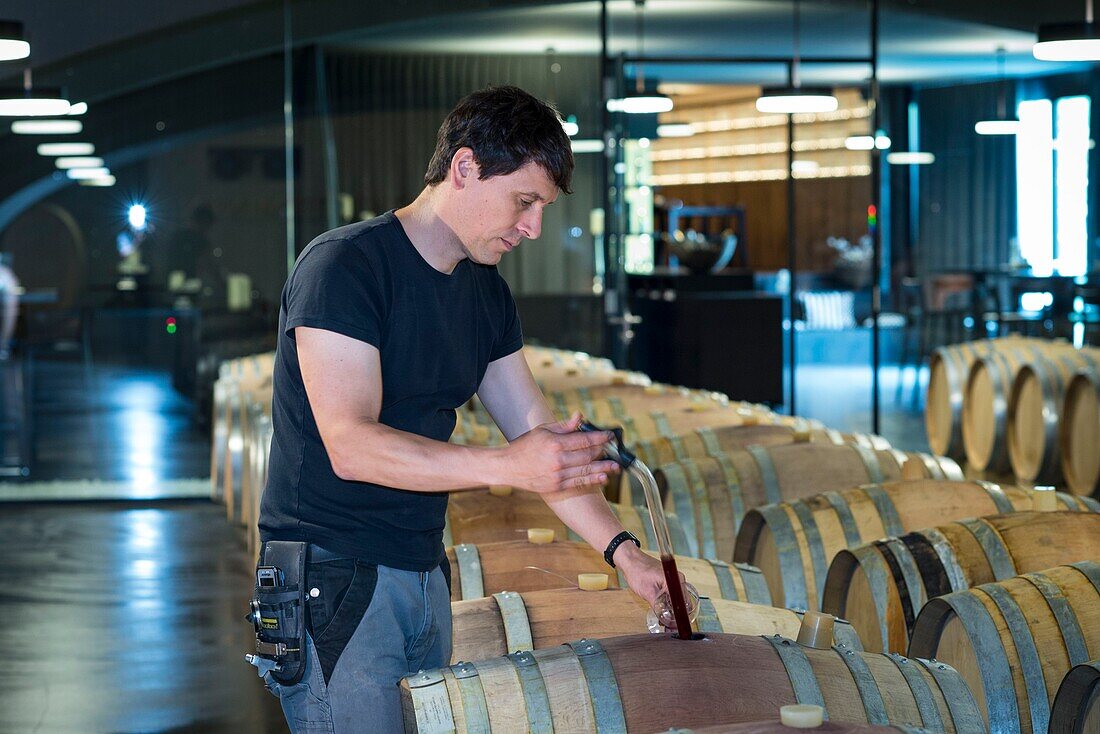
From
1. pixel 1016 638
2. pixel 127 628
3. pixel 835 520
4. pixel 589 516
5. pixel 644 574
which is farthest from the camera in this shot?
pixel 127 628

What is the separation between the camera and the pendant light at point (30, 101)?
7840mm

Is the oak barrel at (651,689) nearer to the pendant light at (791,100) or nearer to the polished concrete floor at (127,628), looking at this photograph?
the polished concrete floor at (127,628)

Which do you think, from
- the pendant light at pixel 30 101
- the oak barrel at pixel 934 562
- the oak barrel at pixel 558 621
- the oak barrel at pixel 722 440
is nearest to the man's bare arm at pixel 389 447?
the oak barrel at pixel 558 621

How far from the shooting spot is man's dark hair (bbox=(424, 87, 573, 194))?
180cm

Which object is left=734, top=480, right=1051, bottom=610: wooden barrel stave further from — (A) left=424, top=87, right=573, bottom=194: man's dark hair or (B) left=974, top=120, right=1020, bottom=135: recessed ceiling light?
(B) left=974, top=120, right=1020, bottom=135: recessed ceiling light

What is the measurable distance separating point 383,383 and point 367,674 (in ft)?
1.34

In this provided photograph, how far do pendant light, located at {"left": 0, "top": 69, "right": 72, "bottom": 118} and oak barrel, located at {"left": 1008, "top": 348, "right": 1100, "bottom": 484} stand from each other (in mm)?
5871

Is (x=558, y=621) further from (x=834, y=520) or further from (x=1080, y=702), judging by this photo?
(x=834, y=520)

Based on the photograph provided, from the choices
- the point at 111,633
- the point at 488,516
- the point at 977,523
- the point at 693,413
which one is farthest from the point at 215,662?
the point at 977,523

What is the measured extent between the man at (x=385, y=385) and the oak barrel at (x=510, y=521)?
127cm

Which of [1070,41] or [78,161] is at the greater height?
[1070,41]

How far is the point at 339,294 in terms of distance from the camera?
1.77 metres

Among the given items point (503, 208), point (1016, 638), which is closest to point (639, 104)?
point (1016, 638)

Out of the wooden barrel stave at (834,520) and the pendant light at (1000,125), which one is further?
the pendant light at (1000,125)
